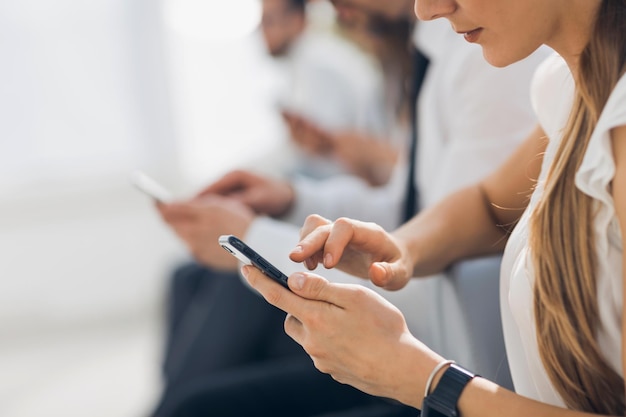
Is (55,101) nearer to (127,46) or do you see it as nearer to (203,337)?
(127,46)

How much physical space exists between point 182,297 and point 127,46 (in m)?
1.13

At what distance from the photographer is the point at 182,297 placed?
163cm

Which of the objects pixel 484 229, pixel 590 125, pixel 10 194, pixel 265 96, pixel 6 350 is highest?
pixel 590 125

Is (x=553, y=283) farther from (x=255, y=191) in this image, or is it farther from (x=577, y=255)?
(x=255, y=191)

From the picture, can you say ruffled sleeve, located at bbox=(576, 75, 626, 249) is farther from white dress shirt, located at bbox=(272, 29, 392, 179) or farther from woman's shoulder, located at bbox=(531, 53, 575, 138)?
white dress shirt, located at bbox=(272, 29, 392, 179)

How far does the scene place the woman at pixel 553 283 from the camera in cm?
64

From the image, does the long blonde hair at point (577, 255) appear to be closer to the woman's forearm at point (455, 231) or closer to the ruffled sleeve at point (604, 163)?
the ruffled sleeve at point (604, 163)

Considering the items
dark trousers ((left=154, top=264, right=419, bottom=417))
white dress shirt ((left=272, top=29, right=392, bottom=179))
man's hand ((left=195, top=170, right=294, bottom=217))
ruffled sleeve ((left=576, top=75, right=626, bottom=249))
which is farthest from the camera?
white dress shirt ((left=272, top=29, right=392, bottom=179))

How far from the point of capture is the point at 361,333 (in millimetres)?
667

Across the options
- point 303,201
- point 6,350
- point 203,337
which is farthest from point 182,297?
point 6,350

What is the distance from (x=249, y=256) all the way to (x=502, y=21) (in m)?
0.27

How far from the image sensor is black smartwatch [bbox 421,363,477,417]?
65 cm

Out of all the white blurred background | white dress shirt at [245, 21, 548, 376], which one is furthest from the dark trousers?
the white blurred background

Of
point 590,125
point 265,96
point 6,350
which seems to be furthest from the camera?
point 265,96
